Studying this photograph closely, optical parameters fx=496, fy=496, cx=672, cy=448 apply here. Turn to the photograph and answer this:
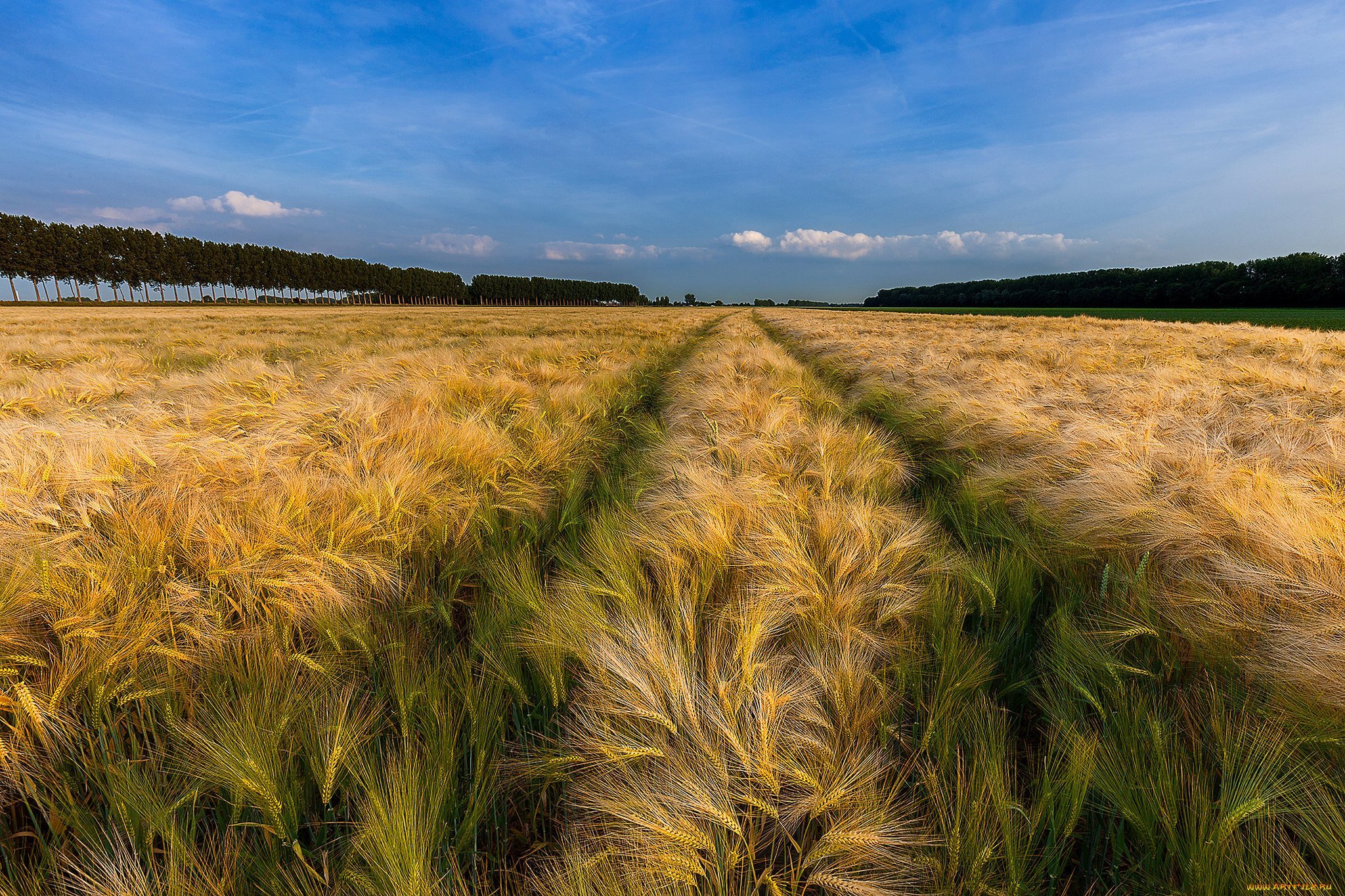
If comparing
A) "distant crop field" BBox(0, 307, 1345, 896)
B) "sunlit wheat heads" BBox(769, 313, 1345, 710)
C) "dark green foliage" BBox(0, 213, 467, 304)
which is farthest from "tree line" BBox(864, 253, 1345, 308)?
"dark green foliage" BBox(0, 213, 467, 304)

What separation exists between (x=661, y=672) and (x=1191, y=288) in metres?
83.2

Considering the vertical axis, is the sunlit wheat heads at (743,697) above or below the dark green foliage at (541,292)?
below

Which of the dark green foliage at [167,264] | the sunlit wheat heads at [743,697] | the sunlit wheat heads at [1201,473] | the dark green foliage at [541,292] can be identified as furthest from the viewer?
the dark green foliage at [541,292]

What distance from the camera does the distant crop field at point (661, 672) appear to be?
34.9 inches

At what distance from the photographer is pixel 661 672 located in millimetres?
1143

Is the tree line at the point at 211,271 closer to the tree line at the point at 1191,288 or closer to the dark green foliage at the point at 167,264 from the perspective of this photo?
the dark green foliage at the point at 167,264

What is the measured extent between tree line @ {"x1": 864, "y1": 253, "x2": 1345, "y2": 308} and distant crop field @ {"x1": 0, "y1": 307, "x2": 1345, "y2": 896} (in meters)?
72.9

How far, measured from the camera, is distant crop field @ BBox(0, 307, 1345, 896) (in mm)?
887

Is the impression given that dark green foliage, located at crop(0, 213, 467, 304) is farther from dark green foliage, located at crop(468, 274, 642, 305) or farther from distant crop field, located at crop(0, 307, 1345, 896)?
distant crop field, located at crop(0, 307, 1345, 896)

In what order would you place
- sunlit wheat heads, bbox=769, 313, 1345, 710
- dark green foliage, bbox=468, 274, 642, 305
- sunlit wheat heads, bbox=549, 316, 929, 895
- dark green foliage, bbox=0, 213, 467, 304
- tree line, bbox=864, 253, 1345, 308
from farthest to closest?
dark green foliage, bbox=468, 274, 642, 305, dark green foliage, bbox=0, 213, 467, 304, tree line, bbox=864, 253, 1345, 308, sunlit wheat heads, bbox=769, 313, 1345, 710, sunlit wheat heads, bbox=549, 316, 929, 895

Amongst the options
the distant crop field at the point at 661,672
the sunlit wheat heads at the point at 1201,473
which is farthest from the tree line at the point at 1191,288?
the distant crop field at the point at 661,672

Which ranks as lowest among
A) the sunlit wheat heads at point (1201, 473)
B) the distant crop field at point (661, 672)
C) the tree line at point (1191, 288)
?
the distant crop field at point (661, 672)

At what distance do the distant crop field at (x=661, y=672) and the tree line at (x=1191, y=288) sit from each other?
239 ft

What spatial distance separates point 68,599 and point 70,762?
440mm
